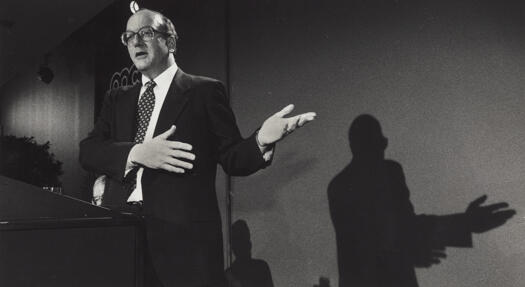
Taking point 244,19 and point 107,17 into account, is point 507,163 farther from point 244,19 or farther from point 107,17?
point 107,17

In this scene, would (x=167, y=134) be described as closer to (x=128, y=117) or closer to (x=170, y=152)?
(x=170, y=152)

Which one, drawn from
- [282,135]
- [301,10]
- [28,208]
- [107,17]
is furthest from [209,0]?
[28,208]

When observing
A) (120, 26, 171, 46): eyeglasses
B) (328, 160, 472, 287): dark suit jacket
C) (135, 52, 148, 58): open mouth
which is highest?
(120, 26, 171, 46): eyeglasses

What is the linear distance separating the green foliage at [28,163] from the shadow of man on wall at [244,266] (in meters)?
2.66

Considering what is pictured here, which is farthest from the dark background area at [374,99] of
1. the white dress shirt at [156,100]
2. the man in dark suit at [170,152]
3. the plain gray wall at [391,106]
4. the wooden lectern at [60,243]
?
the wooden lectern at [60,243]

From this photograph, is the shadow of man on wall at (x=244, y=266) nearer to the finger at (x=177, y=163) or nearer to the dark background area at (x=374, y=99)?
the dark background area at (x=374, y=99)

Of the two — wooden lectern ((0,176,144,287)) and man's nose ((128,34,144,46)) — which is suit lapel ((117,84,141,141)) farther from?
wooden lectern ((0,176,144,287))

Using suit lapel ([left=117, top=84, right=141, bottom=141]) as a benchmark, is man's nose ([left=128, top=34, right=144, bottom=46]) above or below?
above

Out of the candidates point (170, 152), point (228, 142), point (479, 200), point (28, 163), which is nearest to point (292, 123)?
point (228, 142)

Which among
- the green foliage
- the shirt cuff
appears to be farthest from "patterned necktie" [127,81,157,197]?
the green foliage

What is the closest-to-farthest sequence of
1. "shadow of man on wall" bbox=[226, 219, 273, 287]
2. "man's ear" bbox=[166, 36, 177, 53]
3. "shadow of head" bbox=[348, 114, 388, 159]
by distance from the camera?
"man's ear" bbox=[166, 36, 177, 53] < "shadow of head" bbox=[348, 114, 388, 159] < "shadow of man on wall" bbox=[226, 219, 273, 287]

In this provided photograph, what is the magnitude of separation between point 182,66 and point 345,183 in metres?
1.71

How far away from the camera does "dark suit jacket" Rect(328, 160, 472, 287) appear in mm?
2488

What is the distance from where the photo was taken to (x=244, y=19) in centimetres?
345
